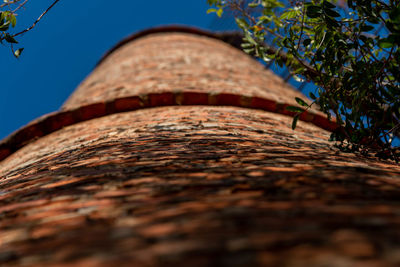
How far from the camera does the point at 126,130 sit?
2.62 meters

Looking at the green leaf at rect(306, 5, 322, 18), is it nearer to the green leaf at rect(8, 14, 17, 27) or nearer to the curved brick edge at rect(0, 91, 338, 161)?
the curved brick edge at rect(0, 91, 338, 161)

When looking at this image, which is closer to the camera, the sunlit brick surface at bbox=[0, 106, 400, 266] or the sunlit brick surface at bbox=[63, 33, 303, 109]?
the sunlit brick surface at bbox=[0, 106, 400, 266]

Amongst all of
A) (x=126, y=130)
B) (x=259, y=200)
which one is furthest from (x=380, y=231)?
(x=126, y=130)

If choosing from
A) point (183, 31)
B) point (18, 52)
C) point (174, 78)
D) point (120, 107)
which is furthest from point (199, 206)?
point (183, 31)

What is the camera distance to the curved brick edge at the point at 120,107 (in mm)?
3580

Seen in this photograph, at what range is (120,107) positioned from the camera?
361 cm

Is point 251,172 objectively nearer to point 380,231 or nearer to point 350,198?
point 350,198

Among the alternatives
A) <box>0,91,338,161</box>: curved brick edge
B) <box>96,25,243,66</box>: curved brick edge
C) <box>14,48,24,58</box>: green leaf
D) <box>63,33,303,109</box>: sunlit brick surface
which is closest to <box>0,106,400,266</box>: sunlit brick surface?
<box>14,48,24,58</box>: green leaf

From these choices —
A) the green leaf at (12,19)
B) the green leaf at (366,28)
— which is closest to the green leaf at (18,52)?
the green leaf at (12,19)

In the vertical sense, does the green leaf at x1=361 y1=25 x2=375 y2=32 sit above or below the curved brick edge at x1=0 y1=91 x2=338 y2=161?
above

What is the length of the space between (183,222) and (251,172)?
1.85 feet

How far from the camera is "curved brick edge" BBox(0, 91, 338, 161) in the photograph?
358cm

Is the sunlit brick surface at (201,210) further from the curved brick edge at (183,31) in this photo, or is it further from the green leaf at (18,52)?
the curved brick edge at (183,31)

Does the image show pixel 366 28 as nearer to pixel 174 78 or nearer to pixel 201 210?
pixel 201 210
